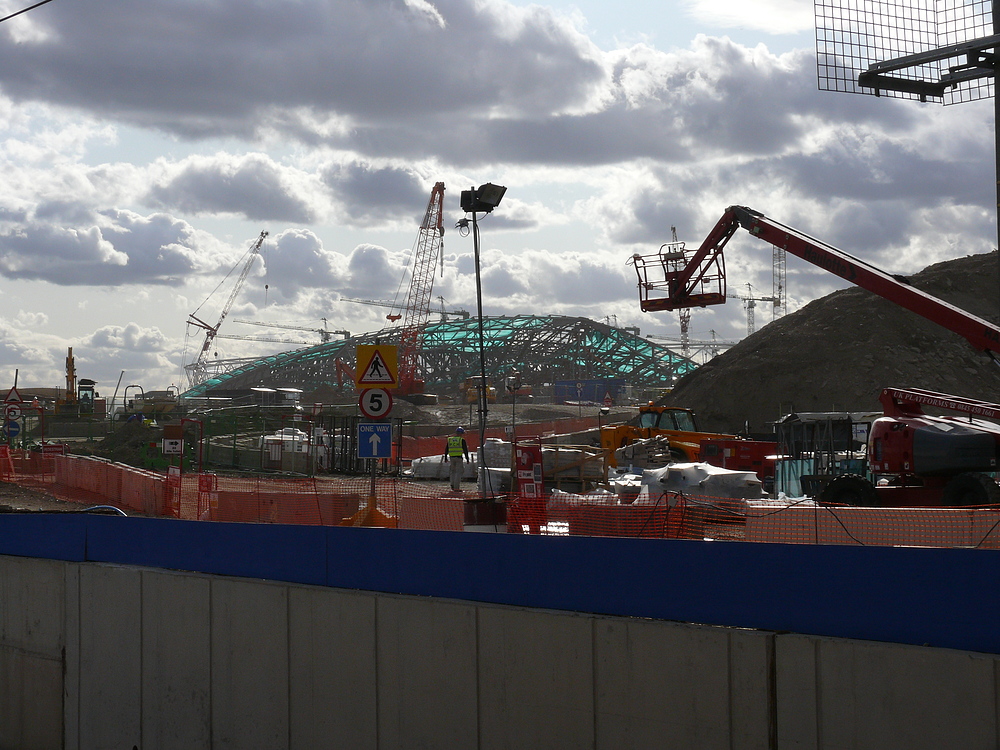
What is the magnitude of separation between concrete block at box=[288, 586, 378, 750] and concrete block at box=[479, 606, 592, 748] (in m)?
1.31

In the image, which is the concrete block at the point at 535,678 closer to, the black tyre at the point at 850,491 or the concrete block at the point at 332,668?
the concrete block at the point at 332,668

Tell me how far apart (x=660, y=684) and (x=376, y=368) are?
690 cm

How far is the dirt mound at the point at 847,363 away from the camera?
44812mm

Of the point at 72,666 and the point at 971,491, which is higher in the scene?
the point at 971,491

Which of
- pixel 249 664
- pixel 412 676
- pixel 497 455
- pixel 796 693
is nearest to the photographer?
pixel 796 693

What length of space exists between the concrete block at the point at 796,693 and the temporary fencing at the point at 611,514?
111 inches

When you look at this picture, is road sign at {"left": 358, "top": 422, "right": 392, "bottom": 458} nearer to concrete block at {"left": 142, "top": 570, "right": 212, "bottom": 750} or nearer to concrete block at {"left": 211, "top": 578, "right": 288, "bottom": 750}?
concrete block at {"left": 142, "top": 570, "right": 212, "bottom": 750}

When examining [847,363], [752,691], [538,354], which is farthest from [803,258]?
[538,354]

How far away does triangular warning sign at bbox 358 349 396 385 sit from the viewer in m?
13.2

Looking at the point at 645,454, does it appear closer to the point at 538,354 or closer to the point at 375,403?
the point at 375,403

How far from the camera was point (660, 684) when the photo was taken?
7.40 m

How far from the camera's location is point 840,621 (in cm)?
684

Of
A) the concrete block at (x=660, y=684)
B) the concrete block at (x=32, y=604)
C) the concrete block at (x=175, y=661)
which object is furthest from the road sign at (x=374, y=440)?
the concrete block at (x=660, y=684)

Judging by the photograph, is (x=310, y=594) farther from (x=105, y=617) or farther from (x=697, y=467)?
(x=697, y=467)
